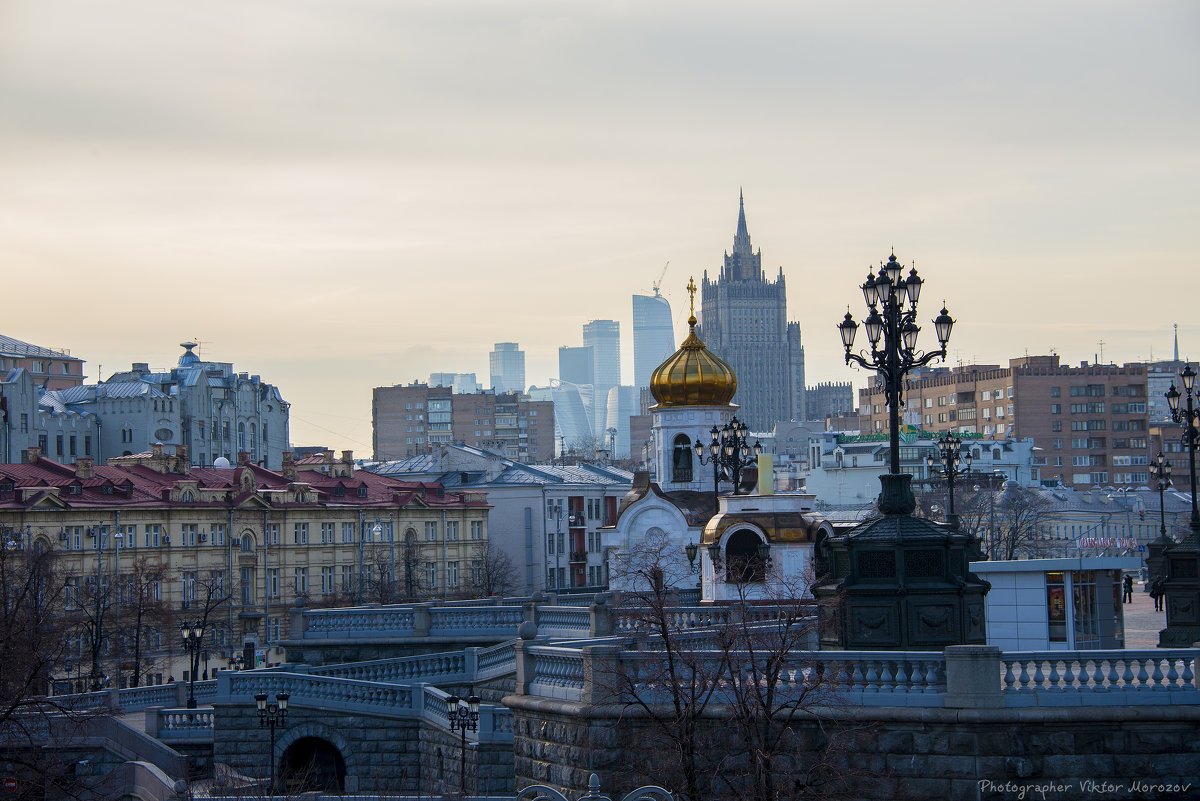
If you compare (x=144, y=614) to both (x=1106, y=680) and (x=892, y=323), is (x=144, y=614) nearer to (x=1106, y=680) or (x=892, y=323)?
(x=892, y=323)

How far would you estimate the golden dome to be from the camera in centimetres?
6266

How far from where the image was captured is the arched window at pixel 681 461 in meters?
62.4

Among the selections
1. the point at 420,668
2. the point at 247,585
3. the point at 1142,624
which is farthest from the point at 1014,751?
the point at 247,585

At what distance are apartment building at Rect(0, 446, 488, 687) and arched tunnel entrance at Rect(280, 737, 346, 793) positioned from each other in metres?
20.9

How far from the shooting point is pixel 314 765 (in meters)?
32.7

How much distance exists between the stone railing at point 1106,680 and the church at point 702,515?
21979 millimetres

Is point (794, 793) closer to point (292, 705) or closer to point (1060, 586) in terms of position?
point (1060, 586)

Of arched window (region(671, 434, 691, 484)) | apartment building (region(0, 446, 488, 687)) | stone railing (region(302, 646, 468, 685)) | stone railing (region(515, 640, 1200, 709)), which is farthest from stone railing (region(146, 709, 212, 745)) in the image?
arched window (region(671, 434, 691, 484))

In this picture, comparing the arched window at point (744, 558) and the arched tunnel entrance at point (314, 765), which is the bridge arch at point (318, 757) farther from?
the arched window at point (744, 558)

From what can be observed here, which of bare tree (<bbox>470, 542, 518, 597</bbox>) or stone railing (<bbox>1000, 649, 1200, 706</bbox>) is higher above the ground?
stone railing (<bbox>1000, 649, 1200, 706</bbox>)

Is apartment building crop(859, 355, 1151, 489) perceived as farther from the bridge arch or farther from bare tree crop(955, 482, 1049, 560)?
A: the bridge arch

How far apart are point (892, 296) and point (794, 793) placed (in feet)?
34.5

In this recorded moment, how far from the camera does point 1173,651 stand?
64.2 feet

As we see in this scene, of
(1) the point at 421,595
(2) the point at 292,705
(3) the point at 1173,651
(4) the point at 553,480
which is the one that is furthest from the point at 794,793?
(4) the point at 553,480
